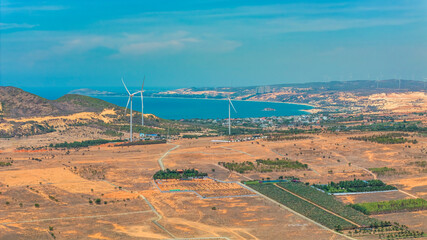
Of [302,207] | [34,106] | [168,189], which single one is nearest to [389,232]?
[302,207]

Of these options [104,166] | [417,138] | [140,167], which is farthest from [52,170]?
[417,138]

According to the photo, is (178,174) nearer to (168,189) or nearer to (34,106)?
(168,189)

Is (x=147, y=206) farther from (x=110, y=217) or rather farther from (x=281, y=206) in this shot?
(x=281, y=206)

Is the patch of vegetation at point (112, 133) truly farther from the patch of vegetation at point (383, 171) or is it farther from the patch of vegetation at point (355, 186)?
the patch of vegetation at point (355, 186)

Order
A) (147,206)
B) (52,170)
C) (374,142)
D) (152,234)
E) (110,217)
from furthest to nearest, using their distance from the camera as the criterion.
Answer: (374,142)
(52,170)
(147,206)
(110,217)
(152,234)

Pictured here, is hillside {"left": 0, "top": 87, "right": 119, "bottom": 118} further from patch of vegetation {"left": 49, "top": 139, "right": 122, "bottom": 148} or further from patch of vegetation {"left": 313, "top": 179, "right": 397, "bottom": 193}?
patch of vegetation {"left": 313, "top": 179, "right": 397, "bottom": 193}

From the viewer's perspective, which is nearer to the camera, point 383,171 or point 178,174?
point 178,174
